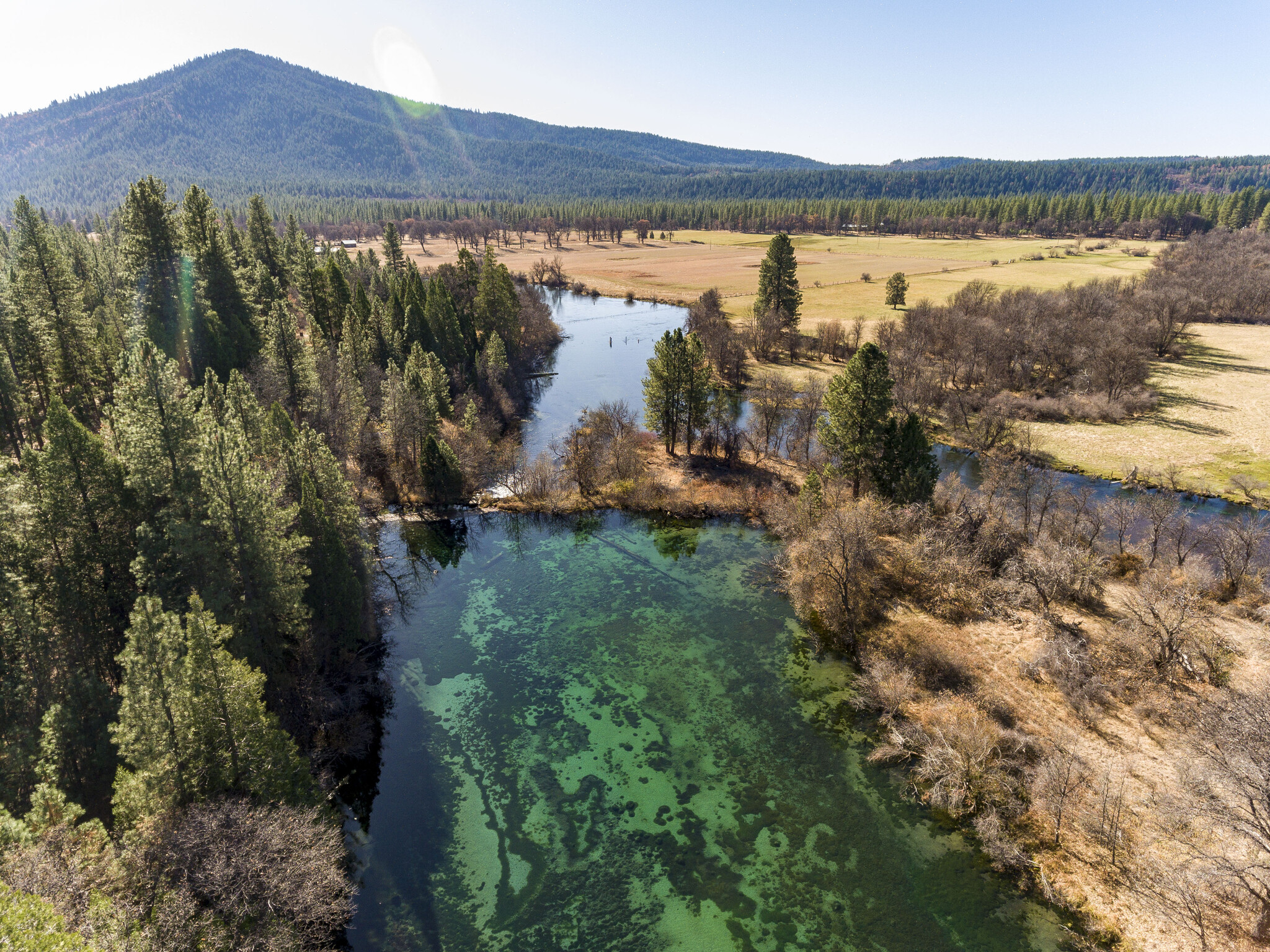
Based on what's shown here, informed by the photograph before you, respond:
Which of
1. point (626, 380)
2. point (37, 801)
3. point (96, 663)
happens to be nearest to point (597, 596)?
point (96, 663)

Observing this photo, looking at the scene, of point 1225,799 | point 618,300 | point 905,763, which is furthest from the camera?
point 618,300

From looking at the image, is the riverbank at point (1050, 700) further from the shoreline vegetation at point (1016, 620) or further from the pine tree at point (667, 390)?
the pine tree at point (667, 390)

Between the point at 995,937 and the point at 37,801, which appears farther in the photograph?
the point at 995,937

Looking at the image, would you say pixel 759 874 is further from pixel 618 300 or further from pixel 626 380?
pixel 618 300

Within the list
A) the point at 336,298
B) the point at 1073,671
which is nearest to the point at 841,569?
the point at 1073,671

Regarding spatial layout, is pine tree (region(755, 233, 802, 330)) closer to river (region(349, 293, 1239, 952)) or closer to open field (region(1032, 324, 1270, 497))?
open field (region(1032, 324, 1270, 497))

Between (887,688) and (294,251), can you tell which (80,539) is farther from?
(294,251)

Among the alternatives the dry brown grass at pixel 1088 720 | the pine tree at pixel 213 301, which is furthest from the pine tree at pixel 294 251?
the dry brown grass at pixel 1088 720
